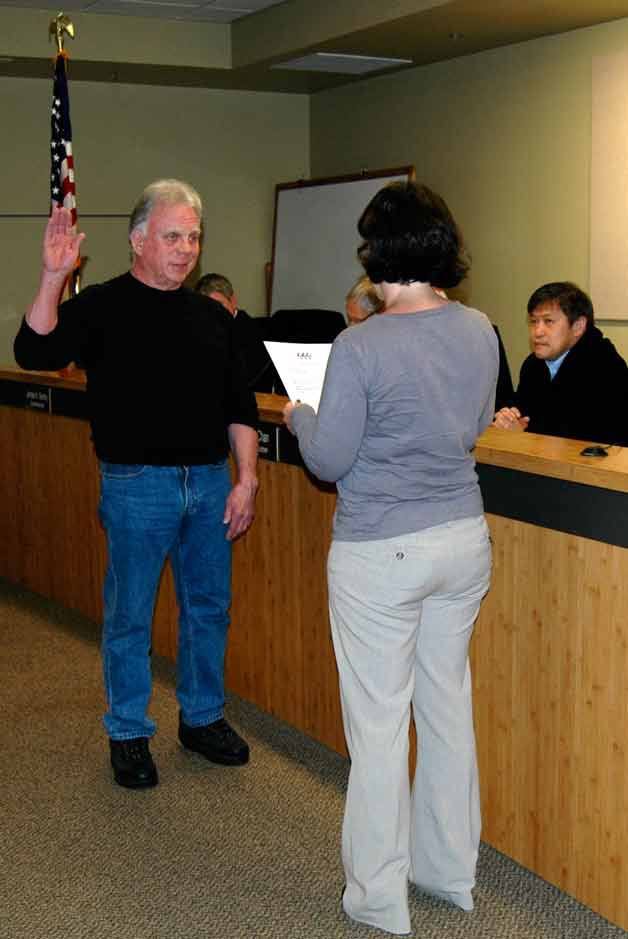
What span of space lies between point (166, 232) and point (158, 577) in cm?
101

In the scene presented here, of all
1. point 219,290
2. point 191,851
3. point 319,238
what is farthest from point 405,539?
point 319,238

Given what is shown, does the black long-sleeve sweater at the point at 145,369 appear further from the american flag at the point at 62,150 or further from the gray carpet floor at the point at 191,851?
the american flag at the point at 62,150

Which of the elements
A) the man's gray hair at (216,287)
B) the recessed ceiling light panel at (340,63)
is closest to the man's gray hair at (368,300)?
the man's gray hair at (216,287)

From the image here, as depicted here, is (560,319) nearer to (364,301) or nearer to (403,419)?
(364,301)

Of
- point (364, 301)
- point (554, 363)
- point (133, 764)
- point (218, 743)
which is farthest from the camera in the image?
Answer: point (364, 301)

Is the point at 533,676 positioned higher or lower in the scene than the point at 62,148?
lower

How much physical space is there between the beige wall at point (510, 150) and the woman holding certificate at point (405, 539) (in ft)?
16.1

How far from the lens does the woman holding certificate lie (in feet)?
8.38

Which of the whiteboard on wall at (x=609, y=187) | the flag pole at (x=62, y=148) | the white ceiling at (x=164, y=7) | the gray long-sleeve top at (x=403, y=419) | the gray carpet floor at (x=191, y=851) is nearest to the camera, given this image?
the gray long-sleeve top at (x=403, y=419)

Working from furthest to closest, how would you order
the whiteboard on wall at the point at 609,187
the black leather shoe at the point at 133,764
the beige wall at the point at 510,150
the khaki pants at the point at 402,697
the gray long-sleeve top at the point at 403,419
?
the beige wall at the point at 510,150
the whiteboard on wall at the point at 609,187
the black leather shoe at the point at 133,764
the khaki pants at the point at 402,697
the gray long-sleeve top at the point at 403,419

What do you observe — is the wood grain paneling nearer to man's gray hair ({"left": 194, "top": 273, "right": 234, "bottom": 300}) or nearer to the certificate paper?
the certificate paper

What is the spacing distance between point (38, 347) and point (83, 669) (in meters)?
1.88

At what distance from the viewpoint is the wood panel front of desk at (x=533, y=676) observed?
281cm

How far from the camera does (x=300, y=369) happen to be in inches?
118
